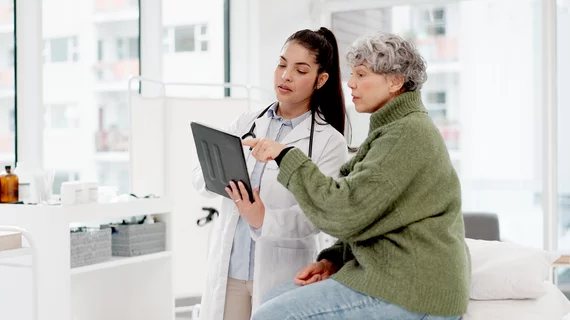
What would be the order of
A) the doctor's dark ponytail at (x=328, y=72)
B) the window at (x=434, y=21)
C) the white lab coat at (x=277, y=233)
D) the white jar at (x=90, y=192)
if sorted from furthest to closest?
the window at (x=434, y=21) < the white jar at (x=90, y=192) < the doctor's dark ponytail at (x=328, y=72) < the white lab coat at (x=277, y=233)

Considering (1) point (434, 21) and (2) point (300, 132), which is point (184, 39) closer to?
(1) point (434, 21)

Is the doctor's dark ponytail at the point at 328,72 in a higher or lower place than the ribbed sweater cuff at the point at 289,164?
higher

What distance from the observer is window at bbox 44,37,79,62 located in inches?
147

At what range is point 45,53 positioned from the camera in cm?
370

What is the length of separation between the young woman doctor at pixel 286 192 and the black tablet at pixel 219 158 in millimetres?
97

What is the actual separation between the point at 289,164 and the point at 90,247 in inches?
66.5

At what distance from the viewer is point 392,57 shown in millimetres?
1771

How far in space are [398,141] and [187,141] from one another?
8.05 feet

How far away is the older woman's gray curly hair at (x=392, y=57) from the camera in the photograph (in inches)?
69.9

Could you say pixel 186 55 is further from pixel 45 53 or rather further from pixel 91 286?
pixel 91 286

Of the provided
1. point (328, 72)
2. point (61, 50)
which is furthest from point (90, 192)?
point (328, 72)

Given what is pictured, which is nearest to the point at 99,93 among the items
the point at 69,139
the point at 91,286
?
the point at 69,139

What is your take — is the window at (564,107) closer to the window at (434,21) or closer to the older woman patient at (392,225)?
the window at (434,21)

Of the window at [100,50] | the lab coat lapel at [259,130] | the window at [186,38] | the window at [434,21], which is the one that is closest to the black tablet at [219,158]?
the lab coat lapel at [259,130]
